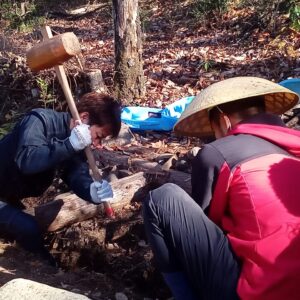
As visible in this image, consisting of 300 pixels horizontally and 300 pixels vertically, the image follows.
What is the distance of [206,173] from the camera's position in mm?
2170

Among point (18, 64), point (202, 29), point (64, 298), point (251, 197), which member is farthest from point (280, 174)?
point (202, 29)

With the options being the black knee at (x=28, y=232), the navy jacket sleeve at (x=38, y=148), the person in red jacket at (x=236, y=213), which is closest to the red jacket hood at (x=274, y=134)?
the person in red jacket at (x=236, y=213)

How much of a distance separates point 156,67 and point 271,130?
553 cm

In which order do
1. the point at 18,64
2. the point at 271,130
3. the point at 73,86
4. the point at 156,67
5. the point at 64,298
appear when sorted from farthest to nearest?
the point at 156,67 → the point at 18,64 → the point at 73,86 → the point at 64,298 → the point at 271,130

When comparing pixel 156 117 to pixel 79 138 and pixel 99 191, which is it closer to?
pixel 99 191

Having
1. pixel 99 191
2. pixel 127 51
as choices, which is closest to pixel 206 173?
pixel 99 191

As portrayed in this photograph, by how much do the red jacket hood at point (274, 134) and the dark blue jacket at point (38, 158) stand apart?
1.18 meters

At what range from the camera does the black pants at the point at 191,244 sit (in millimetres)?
2105

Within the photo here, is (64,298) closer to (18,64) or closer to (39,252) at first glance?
(39,252)

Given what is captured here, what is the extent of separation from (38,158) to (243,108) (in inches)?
49.1

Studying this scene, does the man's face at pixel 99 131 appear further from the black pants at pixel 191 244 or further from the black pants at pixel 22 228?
the black pants at pixel 191 244

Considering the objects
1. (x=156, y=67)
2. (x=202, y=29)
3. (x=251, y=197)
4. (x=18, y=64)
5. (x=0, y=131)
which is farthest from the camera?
(x=202, y=29)

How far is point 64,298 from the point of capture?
242cm

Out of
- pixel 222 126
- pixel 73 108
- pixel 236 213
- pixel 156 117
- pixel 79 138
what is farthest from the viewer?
pixel 156 117
